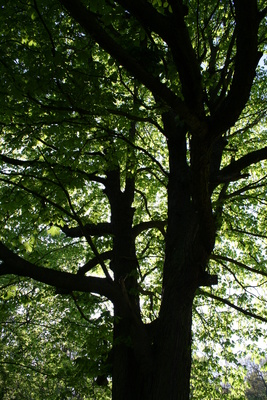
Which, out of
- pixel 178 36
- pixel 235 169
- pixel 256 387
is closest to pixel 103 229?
pixel 235 169

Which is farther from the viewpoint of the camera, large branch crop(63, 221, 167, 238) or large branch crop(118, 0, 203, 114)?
large branch crop(63, 221, 167, 238)

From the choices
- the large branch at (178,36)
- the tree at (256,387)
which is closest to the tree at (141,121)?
the large branch at (178,36)

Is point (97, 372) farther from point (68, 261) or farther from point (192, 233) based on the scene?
point (68, 261)

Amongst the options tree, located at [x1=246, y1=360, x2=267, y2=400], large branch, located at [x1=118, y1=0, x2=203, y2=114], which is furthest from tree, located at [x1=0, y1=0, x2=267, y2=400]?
tree, located at [x1=246, y1=360, x2=267, y2=400]

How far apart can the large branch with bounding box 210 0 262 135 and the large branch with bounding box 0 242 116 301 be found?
2.60m

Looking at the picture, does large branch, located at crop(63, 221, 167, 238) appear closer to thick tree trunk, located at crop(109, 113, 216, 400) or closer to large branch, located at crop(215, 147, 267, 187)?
thick tree trunk, located at crop(109, 113, 216, 400)

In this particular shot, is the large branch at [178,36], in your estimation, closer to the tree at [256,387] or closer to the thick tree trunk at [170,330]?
the thick tree trunk at [170,330]

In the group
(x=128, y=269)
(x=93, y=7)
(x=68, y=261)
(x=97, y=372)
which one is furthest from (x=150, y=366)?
(x=68, y=261)

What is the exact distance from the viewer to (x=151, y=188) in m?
9.34

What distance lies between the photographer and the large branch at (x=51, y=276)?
12.4ft

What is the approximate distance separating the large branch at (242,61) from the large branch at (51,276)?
2.60 meters

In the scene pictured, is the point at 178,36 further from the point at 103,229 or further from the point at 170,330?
the point at 103,229

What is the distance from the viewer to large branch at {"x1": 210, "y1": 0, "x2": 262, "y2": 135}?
2.33 meters

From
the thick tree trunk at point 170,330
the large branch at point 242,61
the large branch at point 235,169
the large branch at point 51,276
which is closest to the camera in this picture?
the large branch at point 242,61
